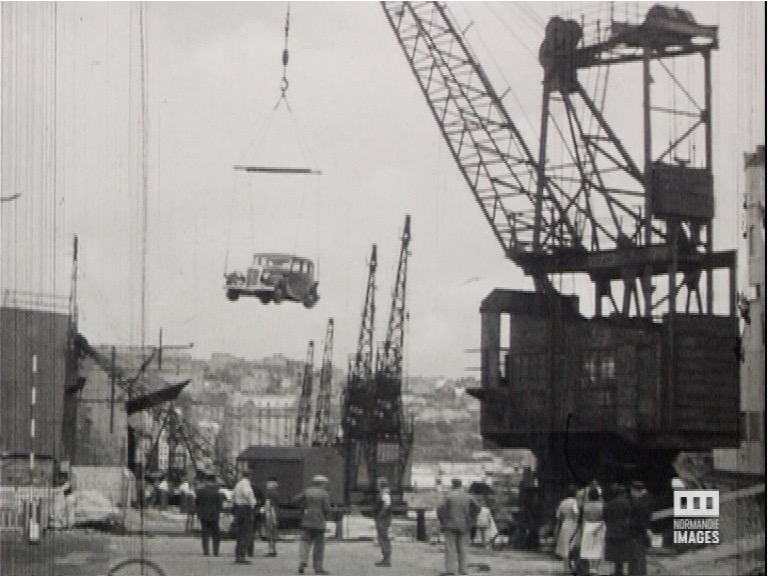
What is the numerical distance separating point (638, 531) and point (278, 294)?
6876 mm

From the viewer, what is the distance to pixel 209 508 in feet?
72.4

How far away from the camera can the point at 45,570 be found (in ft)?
65.4

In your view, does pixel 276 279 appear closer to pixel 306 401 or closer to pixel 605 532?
pixel 306 401

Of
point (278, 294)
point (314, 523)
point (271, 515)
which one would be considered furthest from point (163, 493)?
point (314, 523)

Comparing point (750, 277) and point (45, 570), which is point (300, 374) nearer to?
point (45, 570)

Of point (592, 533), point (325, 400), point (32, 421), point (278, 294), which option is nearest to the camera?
point (592, 533)

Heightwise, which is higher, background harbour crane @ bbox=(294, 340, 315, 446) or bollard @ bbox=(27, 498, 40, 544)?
background harbour crane @ bbox=(294, 340, 315, 446)

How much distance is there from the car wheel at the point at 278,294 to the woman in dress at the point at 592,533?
5615mm

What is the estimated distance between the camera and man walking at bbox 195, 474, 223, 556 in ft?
71.7

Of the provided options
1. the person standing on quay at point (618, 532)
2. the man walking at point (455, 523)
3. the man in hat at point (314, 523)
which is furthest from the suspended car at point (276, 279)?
the person standing on quay at point (618, 532)

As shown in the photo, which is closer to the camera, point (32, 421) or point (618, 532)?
point (618, 532)

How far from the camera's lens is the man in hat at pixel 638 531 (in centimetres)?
1905

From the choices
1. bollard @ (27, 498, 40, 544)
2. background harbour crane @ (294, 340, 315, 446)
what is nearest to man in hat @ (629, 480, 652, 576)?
background harbour crane @ (294, 340, 315, 446)

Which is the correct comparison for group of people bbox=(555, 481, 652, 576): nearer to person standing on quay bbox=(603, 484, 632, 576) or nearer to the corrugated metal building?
person standing on quay bbox=(603, 484, 632, 576)
